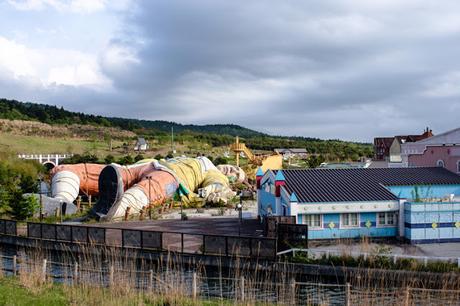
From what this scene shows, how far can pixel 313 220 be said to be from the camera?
2700cm

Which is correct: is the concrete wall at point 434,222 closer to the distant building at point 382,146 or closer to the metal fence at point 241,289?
the metal fence at point 241,289

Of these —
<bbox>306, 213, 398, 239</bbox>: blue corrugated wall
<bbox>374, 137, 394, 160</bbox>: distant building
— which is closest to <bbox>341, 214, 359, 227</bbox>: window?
<bbox>306, 213, 398, 239</bbox>: blue corrugated wall

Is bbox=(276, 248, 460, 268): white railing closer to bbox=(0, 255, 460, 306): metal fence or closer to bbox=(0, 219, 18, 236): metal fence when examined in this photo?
bbox=(0, 255, 460, 306): metal fence

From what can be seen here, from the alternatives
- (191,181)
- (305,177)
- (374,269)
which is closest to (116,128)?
(191,181)

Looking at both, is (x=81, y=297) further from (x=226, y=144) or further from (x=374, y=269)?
(x=226, y=144)

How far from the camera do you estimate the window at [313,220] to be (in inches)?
1061

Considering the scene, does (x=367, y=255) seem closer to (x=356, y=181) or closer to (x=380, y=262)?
(x=380, y=262)

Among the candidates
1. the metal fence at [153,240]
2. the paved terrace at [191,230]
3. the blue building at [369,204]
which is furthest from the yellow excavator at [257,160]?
the metal fence at [153,240]

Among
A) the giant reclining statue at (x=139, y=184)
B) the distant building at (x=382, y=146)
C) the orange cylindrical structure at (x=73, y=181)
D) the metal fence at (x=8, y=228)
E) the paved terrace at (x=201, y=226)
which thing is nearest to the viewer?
the metal fence at (x=8, y=228)

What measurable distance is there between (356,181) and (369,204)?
294 cm

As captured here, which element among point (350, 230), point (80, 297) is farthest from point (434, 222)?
point (80, 297)

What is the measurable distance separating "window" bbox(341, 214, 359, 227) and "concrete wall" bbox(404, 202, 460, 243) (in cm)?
262

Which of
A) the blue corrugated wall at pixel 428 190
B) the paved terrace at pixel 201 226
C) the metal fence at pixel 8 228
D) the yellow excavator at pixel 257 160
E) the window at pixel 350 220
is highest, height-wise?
the yellow excavator at pixel 257 160

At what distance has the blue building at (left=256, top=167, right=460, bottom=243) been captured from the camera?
26.1 m
